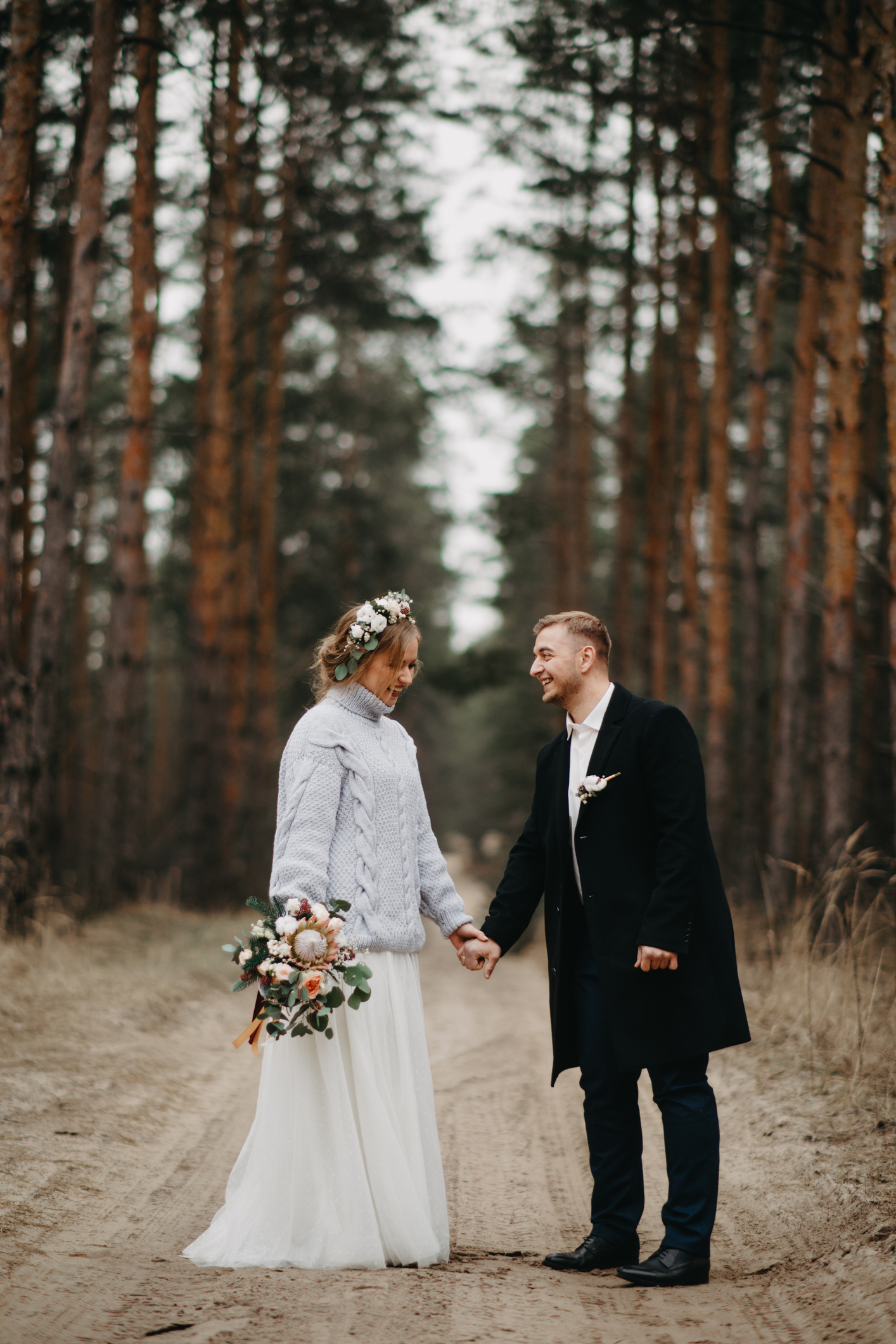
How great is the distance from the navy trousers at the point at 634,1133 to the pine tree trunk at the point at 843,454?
6086 mm

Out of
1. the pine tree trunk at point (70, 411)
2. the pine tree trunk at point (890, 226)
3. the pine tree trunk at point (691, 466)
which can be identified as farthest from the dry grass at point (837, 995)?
the pine tree trunk at point (70, 411)

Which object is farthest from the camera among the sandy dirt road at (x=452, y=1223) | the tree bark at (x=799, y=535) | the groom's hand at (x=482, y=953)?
the tree bark at (x=799, y=535)

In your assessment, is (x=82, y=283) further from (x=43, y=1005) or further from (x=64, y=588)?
(x=43, y=1005)

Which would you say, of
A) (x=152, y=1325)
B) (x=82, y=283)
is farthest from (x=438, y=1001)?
(x=152, y=1325)

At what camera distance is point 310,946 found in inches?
150

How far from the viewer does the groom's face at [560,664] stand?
14.1ft

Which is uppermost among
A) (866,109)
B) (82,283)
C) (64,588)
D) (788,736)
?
(866,109)

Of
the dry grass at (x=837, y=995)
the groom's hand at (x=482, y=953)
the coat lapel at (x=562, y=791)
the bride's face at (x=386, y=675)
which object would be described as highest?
the bride's face at (x=386, y=675)

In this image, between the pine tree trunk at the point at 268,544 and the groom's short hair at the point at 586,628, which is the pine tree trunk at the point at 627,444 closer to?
the pine tree trunk at the point at 268,544

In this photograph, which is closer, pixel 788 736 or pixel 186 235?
pixel 788 736

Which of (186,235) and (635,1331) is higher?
(186,235)

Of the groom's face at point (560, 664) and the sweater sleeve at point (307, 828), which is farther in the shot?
the groom's face at point (560, 664)

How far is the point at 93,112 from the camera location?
10.1 metres

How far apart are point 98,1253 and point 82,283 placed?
346 inches
